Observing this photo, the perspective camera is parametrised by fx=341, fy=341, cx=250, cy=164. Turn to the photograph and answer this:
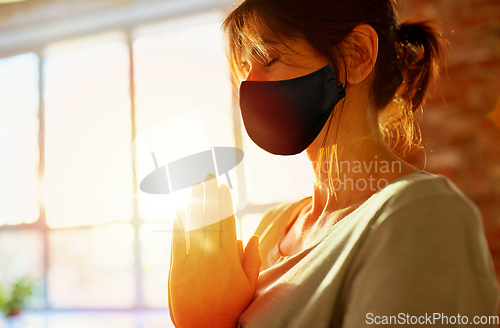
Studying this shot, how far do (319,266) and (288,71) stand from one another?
0.37 meters

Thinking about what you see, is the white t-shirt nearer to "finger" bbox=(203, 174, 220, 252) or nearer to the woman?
the woman

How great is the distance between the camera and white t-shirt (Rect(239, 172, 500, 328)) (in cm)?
43

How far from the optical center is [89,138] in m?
2.76

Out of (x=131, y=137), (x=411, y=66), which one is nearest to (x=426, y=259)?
(x=411, y=66)

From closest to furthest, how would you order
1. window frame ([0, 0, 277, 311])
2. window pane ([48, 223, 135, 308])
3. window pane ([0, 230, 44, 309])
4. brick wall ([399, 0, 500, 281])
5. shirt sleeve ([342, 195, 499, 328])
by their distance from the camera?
shirt sleeve ([342, 195, 499, 328]), brick wall ([399, 0, 500, 281]), window frame ([0, 0, 277, 311]), window pane ([48, 223, 135, 308]), window pane ([0, 230, 44, 309])

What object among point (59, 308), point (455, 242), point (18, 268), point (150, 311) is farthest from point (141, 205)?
point (455, 242)

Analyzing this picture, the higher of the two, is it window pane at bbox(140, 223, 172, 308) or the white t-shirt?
the white t-shirt

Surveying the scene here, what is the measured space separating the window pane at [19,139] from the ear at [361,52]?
2973 millimetres

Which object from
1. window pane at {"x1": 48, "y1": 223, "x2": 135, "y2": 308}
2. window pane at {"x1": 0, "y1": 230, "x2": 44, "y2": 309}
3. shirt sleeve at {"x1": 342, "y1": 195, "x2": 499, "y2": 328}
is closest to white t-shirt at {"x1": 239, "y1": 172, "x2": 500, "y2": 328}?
shirt sleeve at {"x1": 342, "y1": 195, "x2": 499, "y2": 328}

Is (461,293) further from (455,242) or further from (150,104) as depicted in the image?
(150,104)

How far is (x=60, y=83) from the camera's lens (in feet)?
9.65

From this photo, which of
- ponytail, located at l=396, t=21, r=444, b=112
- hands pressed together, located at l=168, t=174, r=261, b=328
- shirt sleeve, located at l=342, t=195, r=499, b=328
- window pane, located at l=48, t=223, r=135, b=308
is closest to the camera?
shirt sleeve, located at l=342, t=195, r=499, b=328

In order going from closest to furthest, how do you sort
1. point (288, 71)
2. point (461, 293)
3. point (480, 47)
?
point (461, 293)
point (288, 71)
point (480, 47)

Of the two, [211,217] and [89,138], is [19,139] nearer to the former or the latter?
[89,138]
